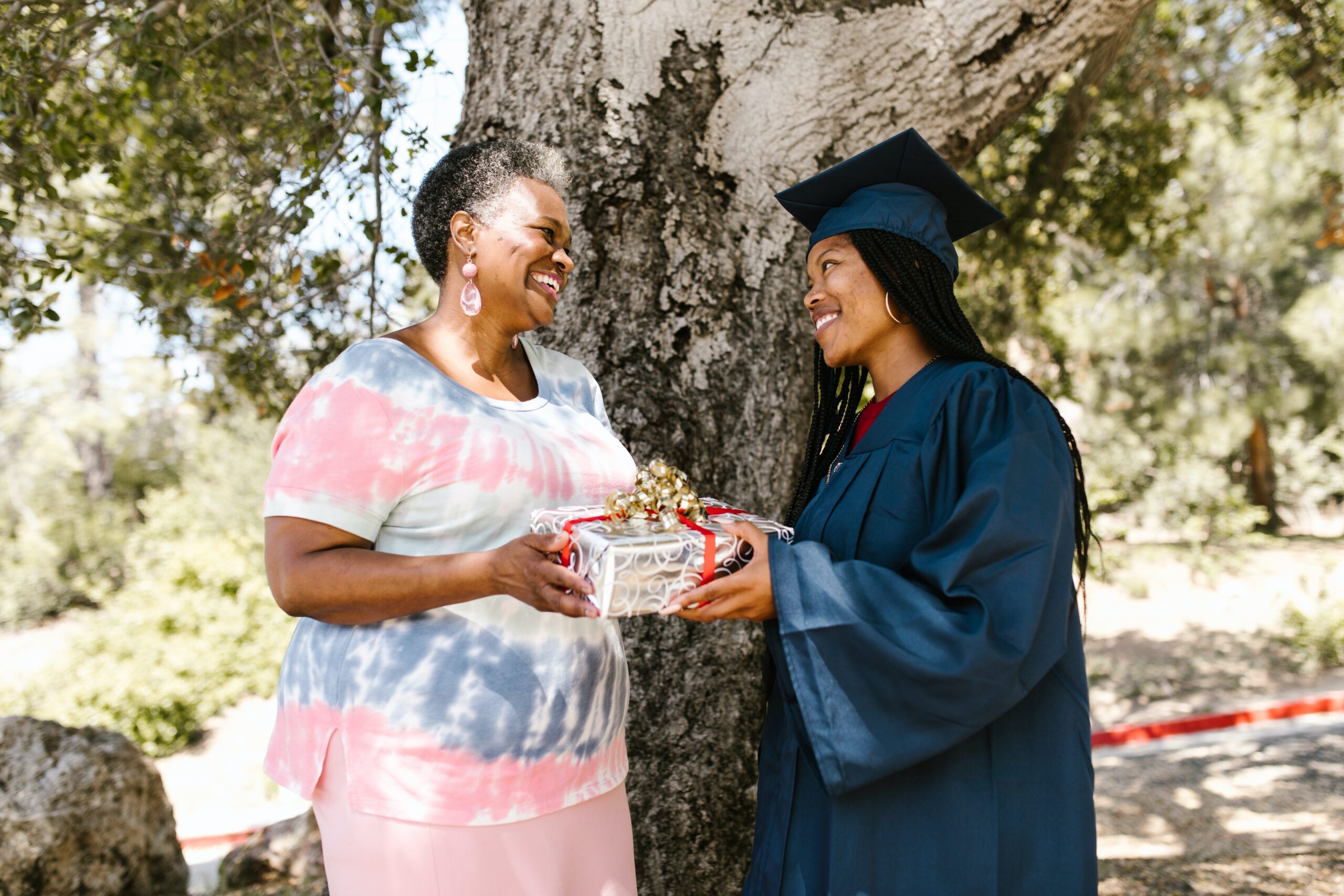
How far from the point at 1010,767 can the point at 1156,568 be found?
1505 centimetres

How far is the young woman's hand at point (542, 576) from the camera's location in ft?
5.59

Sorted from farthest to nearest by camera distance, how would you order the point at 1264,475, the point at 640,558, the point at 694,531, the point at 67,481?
1. the point at 67,481
2. the point at 1264,475
3. the point at 694,531
4. the point at 640,558

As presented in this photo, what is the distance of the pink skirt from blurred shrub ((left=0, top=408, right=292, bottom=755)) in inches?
396

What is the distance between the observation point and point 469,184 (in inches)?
86.0

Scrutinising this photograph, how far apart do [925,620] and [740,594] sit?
35cm

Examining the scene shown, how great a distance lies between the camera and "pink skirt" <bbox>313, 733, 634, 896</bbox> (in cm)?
186

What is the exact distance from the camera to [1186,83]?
34.4 feet

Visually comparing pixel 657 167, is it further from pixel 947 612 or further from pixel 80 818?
pixel 80 818

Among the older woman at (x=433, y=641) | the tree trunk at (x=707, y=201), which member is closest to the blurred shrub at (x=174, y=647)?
the tree trunk at (x=707, y=201)

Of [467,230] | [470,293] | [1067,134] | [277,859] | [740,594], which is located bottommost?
[277,859]

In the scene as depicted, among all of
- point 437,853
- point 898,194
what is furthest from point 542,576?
point 898,194

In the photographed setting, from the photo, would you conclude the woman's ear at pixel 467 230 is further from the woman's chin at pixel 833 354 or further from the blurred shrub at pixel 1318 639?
the blurred shrub at pixel 1318 639

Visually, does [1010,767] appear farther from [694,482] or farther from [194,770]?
[194,770]

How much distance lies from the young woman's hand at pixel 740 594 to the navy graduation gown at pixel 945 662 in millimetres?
28
